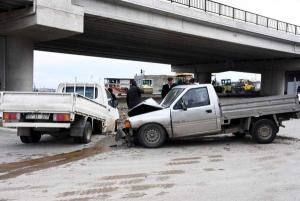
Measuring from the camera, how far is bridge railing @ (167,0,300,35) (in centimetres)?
2972

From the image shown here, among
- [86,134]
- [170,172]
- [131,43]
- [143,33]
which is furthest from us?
[131,43]

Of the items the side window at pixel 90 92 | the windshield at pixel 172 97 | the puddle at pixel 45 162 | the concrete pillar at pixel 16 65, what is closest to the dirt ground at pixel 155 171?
the puddle at pixel 45 162

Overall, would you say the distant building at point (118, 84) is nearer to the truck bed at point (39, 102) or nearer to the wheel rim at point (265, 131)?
the truck bed at point (39, 102)

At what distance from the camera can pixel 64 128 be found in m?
11.7

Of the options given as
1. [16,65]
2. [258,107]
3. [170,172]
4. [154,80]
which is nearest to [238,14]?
[16,65]

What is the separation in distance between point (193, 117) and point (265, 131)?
2102mm

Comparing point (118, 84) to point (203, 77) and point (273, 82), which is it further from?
point (273, 82)

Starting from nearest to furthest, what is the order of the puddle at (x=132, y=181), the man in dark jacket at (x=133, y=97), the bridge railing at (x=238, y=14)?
the puddle at (x=132, y=181), the man in dark jacket at (x=133, y=97), the bridge railing at (x=238, y=14)

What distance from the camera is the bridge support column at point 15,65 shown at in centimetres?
2222

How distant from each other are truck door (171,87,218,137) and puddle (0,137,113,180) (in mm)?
1994

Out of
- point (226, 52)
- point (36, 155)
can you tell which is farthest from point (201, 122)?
point (226, 52)

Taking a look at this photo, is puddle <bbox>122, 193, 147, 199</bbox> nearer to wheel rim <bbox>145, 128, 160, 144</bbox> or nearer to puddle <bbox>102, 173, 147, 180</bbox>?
puddle <bbox>102, 173, 147, 180</bbox>

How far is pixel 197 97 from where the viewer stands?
11.4 metres

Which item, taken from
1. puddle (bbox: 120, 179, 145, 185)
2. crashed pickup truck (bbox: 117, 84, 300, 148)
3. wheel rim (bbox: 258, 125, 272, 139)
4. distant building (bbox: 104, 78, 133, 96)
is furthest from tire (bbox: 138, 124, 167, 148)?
distant building (bbox: 104, 78, 133, 96)
